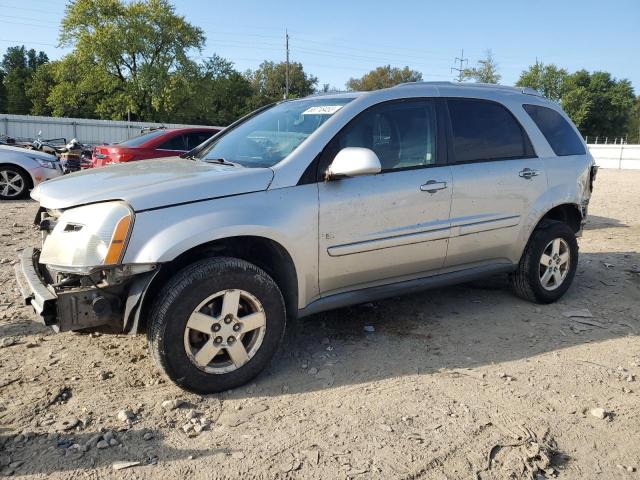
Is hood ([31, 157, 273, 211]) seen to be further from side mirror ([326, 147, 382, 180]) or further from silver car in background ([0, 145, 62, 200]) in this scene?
silver car in background ([0, 145, 62, 200])

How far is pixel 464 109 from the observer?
4.25m

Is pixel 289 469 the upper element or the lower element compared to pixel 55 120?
lower

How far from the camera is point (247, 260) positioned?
339 cm

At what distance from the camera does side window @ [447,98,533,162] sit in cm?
417

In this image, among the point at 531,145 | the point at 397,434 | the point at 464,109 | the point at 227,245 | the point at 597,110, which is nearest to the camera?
the point at 397,434

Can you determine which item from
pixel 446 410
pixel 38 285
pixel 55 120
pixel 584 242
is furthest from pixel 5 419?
pixel 55 120

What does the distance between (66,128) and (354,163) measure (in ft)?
95.7

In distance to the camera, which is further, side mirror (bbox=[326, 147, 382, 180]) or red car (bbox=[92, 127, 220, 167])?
red car (bbox=[92, 127, 220, 167])

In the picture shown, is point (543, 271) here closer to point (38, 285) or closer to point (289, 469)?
point (289, 469)

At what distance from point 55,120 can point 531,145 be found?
1148 inches

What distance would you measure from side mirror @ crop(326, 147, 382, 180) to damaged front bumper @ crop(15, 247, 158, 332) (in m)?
1.27

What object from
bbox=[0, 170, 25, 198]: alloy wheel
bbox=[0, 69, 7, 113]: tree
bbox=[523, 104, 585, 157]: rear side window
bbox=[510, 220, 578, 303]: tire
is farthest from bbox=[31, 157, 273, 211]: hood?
bbox=[0, 69, 7, 113]: tree

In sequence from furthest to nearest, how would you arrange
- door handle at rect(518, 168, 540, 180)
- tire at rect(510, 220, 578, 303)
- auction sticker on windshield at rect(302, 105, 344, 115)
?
tire at rect(510, 220, 578, 303) → door handle at rect(518, 168, 540, 180) → auction sticker on windshield at rect(302, 105, 344, 115)

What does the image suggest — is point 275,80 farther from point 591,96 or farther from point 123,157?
point 123,157
